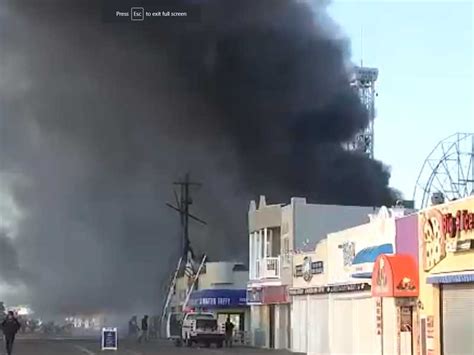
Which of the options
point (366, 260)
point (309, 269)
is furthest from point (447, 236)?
point (309, 269)

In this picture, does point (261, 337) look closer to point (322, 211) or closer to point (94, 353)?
point (322, 211)

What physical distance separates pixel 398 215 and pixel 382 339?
3.76 m

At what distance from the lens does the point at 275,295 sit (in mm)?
43344

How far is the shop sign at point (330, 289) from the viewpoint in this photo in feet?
97.8

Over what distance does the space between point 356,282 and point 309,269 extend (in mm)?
7415

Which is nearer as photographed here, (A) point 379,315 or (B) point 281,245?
(A) point 379,315

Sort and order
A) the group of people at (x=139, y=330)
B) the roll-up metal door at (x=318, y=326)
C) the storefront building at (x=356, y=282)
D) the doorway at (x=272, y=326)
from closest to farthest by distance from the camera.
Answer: the storefront building at (x=356, y=282) → the roll-up metal door at (x=318, y=326) → the doorway at (x=272, y=326) → the group of people at (x=139, y=330)

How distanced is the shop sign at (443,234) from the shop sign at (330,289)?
17.9 feet

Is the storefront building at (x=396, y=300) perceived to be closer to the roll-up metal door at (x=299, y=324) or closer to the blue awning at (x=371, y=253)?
the blue awning at (x=371, y=253)

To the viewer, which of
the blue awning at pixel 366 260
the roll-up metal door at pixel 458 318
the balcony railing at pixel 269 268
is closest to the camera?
the roll-up metal door at pixel 458 318

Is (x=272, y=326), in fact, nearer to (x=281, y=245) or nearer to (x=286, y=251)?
(x=281, y=245)

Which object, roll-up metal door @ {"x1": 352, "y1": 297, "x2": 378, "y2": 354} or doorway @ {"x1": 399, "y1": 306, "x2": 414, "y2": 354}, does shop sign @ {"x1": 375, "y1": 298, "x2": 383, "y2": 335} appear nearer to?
roll-up metal door @ {"x1": 352, "y1": 297, "x2": 378, "y2": 354}

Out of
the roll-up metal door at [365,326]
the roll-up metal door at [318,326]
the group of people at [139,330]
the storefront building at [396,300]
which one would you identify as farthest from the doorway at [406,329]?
the group of people at [139,330]

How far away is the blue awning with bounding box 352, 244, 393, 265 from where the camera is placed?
27469 millimetres
